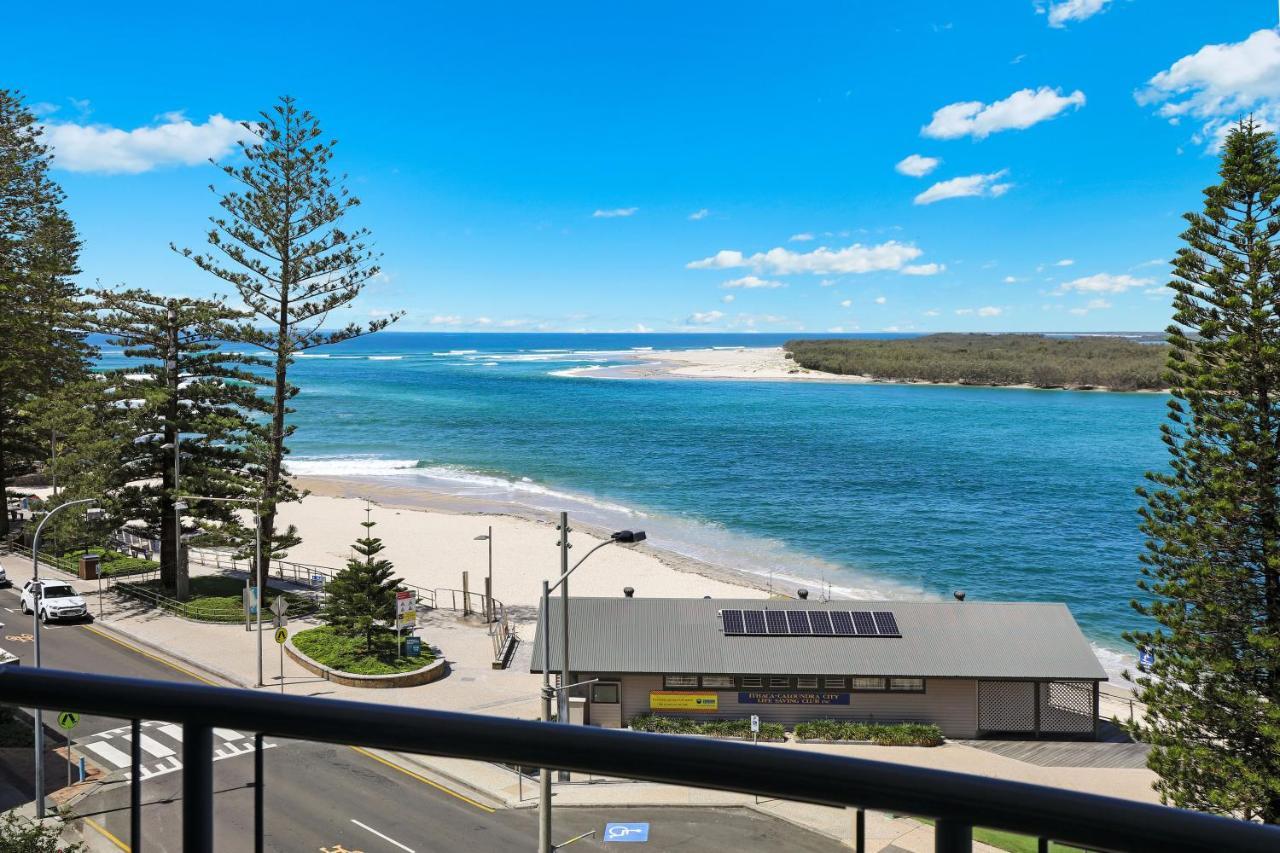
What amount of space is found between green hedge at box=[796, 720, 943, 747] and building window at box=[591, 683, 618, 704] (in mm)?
5021

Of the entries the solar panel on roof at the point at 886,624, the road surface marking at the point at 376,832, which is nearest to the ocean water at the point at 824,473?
the solar panel on roof at the point at 886,624

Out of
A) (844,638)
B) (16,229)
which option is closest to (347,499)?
(16,229)

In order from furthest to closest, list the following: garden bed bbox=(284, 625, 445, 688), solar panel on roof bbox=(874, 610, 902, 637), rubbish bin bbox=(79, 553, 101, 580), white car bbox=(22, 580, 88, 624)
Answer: rubbish bin bbox=(79, 553, 101, 580), white car bbox=(22, 580, 88, 624), garden bed bbox=(284, 625, 445, 688), solar panel on roof bbox=(874, 610, 902, 637)

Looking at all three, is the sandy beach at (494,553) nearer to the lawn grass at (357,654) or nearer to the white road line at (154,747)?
the lawn grass at (357,654)

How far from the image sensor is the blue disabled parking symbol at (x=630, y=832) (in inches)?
100

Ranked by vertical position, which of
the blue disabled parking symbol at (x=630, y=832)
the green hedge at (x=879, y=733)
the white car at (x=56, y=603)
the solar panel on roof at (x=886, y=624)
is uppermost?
the blue disabled parking symbol at (x=630, y=832)

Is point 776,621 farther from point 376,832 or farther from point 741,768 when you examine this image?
point 741,768

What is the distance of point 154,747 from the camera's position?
210cm

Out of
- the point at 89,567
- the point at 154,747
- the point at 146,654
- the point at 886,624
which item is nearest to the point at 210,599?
the point at 146,654

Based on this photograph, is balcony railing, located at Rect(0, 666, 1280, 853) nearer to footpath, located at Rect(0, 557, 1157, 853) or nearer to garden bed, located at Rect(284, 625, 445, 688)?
footpath, located at Rect(0, 557, 1157, 853)

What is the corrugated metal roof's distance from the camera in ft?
79.4

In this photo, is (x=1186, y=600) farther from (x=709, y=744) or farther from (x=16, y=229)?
(x=16, y=229)

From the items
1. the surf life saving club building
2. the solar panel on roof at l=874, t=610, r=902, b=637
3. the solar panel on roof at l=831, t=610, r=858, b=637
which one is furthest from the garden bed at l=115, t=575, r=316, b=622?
the solar panel on roof at l=874, t=610, r=902, b=637

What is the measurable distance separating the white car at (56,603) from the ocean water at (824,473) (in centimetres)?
2753
